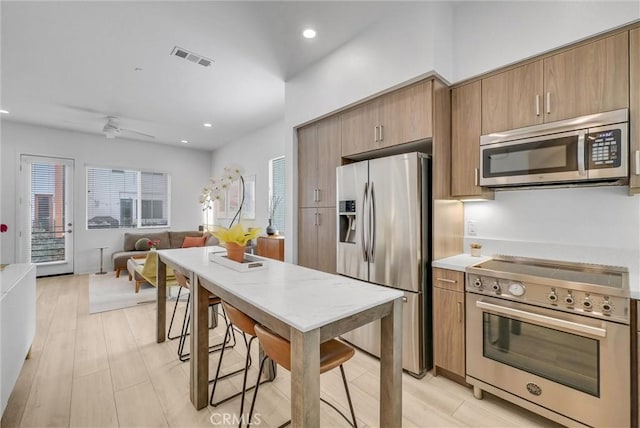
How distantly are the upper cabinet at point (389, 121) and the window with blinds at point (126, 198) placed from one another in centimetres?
571

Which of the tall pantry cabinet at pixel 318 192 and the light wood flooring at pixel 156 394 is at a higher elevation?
the tall pantry cabinet at pixel 318 192

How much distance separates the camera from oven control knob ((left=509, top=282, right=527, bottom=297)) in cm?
179

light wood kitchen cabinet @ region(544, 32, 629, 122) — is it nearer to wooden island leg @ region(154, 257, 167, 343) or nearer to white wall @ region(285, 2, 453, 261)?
white wall @ region(285, 2, 453, 261)

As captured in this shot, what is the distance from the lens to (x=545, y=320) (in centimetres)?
168

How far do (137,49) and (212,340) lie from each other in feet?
9.75

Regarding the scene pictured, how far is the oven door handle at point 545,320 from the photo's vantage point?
5.05 ft

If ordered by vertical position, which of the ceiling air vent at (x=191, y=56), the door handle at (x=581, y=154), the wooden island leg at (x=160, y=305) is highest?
the ceiling air vent at (x=191, y=56)

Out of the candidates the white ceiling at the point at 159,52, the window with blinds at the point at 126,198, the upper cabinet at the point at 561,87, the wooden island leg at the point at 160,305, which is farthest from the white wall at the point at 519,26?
the window with blinds at the point at 126,198

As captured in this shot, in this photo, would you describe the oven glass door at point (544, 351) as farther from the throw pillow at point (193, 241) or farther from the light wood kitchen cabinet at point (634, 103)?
the throw pillow at point (193, 241)

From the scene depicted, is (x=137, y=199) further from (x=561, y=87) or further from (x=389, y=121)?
(x=561, y=87)

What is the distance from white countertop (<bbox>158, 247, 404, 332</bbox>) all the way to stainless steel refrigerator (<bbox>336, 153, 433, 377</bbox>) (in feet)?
2.60

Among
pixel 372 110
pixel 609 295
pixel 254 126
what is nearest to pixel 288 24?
pixel 372 110

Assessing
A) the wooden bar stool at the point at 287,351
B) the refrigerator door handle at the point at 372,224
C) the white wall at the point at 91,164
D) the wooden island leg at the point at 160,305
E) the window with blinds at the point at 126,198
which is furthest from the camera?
the window with blinds at the point at 126,198

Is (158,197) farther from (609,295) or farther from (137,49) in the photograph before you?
(609,295)
